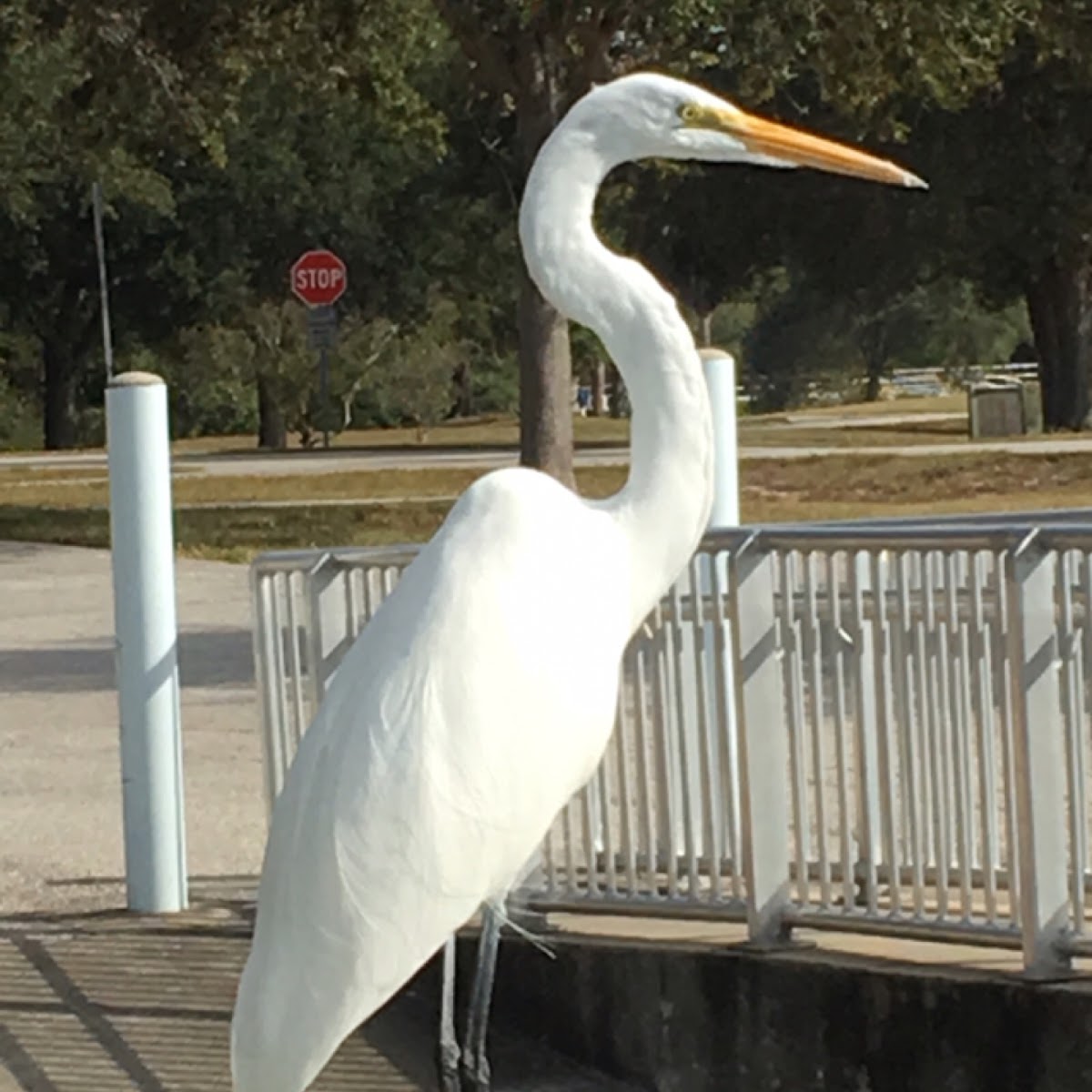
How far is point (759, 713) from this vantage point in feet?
23.2

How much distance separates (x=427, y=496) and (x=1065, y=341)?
686 inches

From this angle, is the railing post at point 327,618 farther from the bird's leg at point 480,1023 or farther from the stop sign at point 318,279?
the stop sign at point 318,279

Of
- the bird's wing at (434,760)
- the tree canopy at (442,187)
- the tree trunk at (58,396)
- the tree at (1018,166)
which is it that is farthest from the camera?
the tree trunk at (58,396)

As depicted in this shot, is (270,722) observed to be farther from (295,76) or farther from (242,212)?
(242,212)

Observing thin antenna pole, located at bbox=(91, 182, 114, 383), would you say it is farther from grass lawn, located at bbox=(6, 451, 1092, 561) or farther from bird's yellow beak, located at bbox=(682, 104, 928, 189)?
bird's yellow beak, located at bbox=(682, 104, 928, 189)

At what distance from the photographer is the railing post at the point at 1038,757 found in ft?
20.9

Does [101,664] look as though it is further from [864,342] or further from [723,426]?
[864,342]

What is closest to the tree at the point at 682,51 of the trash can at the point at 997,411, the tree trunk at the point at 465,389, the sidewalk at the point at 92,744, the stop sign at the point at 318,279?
the sidewalk at the point at 92,744

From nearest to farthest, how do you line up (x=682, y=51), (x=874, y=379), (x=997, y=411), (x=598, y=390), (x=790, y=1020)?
(x=790, y=1020) → (x=682, y=51) → (x=997, y=411) → (x=598, y=390) → (x=874, y=379)

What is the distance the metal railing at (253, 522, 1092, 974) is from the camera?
6.45 metres

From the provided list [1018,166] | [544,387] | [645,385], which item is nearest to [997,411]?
[1018,166]

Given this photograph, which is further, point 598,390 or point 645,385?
point 598,390

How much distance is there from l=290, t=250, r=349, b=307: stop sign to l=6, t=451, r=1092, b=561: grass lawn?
6.48 m

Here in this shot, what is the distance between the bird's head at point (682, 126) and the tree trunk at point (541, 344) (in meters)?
18.2
